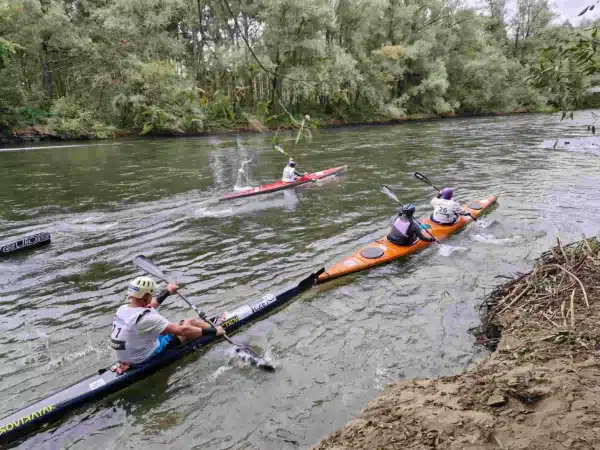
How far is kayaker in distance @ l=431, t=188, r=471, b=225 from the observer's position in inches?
414

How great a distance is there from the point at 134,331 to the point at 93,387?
2.63 feet

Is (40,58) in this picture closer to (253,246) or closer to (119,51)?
(119,51)

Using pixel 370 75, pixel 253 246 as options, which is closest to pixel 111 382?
pixel 253 246

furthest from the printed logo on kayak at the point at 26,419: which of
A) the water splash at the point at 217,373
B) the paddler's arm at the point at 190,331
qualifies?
the water splash at the point at 217,373

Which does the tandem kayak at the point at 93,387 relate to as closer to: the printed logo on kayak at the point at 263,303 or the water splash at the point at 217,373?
the printed logo on kayak at the point at 263,303

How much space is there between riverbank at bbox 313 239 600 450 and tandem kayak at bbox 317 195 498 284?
127 inches

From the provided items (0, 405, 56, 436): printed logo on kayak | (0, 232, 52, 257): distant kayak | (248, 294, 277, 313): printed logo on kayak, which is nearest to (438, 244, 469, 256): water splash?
(248, 294, 277, 313): printed logo on kayak

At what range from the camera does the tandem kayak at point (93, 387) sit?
15.4ft

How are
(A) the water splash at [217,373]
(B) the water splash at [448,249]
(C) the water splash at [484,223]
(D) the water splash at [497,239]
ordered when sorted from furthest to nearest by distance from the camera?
(C) the water splash at [484,223] < (D) the water splash at [497,239] < (B) the water splash at [448,249] < (A) the water splash at [217,373]

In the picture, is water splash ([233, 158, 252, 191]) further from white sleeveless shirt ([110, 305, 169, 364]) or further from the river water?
white sleeveless shirt ([110, 305, 169, 364])

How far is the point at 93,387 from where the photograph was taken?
5.20 metres

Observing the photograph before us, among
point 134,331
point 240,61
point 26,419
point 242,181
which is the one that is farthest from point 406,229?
point 240,61

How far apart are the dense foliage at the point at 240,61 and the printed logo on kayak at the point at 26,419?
18.7m

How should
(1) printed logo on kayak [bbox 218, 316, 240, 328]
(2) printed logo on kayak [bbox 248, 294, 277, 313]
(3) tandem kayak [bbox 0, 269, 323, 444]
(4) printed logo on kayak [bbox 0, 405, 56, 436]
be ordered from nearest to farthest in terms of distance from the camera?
(4) printed logo on kayak [bbox 0, 405, 56, 436]
(3) tandem kayak [bbox 0, 269, 323, 444]
(1) printed logo on kayak [bbox 218, 316, 240, 328]
(2) printed logo on kayak [bbox 248, 294, 277, 313]
